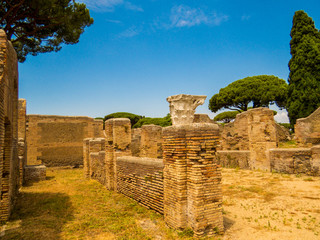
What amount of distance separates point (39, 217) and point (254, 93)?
3201 centimetres

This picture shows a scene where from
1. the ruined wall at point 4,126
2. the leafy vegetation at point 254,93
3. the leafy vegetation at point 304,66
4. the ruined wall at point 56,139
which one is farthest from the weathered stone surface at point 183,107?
the leafy vegetation at point 254,93

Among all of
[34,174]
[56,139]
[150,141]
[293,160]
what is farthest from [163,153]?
[56,139]

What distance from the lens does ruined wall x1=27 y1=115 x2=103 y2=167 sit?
15.8m

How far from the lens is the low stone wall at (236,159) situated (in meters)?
12.5

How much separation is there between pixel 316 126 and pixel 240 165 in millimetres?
5198

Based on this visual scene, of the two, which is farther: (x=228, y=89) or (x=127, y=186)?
(x=228, y=89)

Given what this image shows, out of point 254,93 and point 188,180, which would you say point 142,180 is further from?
point 254,93

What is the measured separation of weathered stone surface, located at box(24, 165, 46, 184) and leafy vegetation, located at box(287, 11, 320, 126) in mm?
22107

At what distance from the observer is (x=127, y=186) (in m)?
7.38

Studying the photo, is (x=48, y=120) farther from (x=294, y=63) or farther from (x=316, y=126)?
(x=294, y=63)

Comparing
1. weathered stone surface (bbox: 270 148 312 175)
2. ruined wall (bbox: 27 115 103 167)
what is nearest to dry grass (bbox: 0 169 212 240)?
weathered stone surface (bbox: 270 148 312 175)

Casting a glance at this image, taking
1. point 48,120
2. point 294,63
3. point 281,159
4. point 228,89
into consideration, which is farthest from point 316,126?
point 228,89

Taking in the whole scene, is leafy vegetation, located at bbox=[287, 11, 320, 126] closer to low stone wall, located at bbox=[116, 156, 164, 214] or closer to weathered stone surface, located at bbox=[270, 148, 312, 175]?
weathered stone surface, located at bbox=[270, 148, 312, 175]

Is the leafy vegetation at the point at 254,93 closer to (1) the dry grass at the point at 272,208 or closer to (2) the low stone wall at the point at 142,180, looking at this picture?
(1) the dry grass at the point at 272,208
